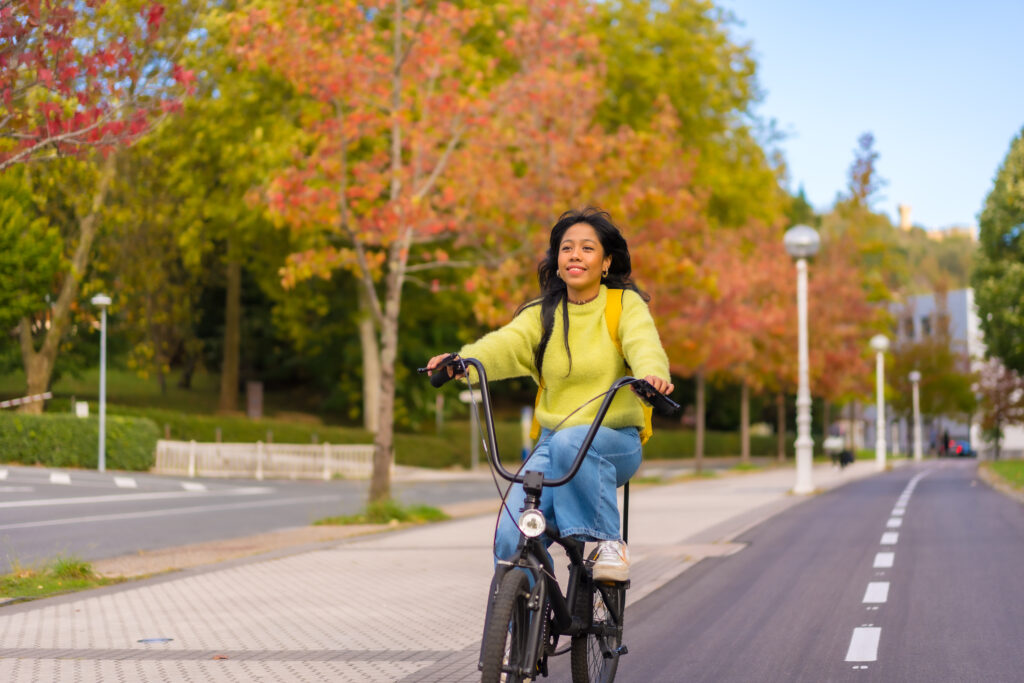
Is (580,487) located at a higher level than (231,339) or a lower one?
lower

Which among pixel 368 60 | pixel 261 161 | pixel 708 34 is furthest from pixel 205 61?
pixel 708 34

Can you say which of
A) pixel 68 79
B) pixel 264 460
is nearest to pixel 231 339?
pixel 264 460

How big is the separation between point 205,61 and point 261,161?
9.07ft

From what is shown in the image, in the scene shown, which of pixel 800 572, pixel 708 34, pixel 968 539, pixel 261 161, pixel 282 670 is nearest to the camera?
pixel 282 670

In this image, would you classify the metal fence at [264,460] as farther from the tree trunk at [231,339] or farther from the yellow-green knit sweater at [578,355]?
the yellow-green knit sweater at [578,355]

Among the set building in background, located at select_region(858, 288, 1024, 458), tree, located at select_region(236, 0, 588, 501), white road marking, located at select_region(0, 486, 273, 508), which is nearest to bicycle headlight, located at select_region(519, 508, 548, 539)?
tree, located at select_region(236, 0, 588, 501)

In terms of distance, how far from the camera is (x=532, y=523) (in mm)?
4164

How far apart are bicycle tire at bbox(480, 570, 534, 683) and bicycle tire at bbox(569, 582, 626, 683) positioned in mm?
564

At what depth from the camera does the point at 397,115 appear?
57.2 ft

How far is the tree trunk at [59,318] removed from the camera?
3198 cm

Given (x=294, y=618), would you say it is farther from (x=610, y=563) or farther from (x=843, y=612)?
(x=610, y=563)

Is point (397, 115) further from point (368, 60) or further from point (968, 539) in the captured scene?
point (968, 539)

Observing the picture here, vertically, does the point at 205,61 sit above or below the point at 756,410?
above

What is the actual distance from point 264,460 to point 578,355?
98.3 ft
